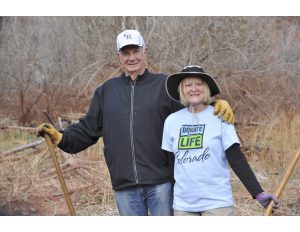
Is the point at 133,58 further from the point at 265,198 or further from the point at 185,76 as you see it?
the point at 265,198

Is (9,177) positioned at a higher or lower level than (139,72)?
lower

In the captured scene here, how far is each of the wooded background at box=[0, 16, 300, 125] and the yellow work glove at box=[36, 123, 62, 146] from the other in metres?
3.29

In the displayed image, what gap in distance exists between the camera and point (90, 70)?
22.4 feet

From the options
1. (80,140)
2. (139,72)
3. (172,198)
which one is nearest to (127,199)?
(172,198)

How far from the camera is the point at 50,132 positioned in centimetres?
339

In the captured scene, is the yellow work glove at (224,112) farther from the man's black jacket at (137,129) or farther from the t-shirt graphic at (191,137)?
the man's black jacket at (137,129)

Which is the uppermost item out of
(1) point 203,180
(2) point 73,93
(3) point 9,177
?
(2) point 73,93

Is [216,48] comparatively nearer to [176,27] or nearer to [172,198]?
[176,27]

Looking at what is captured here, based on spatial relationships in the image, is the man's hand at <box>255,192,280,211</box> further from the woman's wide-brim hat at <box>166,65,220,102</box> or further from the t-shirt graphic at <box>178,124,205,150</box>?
the woman's wide-brim hat at <box>166,65,220,102</box>

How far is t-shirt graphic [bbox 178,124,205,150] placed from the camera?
2.92 m

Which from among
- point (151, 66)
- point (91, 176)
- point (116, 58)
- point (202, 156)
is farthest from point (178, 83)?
point (116, 58)
